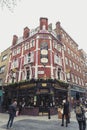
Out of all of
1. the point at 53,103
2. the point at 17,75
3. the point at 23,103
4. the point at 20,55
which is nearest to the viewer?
the point at 53,103

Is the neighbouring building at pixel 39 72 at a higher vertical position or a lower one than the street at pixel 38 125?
higher

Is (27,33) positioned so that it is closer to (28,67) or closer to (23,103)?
(28,67)

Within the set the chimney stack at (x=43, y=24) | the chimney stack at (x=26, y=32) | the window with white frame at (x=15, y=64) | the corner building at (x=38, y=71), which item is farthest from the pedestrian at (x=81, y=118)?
the chimney stack at (x=26, y=32)

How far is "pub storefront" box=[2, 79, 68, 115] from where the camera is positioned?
61.1 feet

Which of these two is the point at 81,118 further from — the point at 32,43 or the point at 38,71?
the point at 32,43

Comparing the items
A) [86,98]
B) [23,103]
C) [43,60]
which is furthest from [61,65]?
[86,98]

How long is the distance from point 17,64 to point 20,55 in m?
1.70

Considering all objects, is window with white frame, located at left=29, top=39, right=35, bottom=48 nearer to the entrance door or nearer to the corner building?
the corner building

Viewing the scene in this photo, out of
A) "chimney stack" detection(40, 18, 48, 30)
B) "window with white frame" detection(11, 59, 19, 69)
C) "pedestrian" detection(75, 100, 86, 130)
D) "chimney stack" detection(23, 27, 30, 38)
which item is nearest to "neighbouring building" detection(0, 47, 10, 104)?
"window with white frame" detection(11, 59, 19, 69)

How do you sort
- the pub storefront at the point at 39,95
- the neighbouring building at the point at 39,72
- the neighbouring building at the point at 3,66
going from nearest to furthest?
the pub storefront at the point at 39,95 < the neighbouring building at the point at 39,72 < the neighbouring building at the point at 3,66

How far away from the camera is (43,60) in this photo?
21328mm

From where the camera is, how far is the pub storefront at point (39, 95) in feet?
61.1

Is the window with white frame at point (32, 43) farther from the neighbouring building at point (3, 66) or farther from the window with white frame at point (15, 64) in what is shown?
the neighbouring building at point (3, 66)

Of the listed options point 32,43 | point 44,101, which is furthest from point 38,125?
point 32,43
